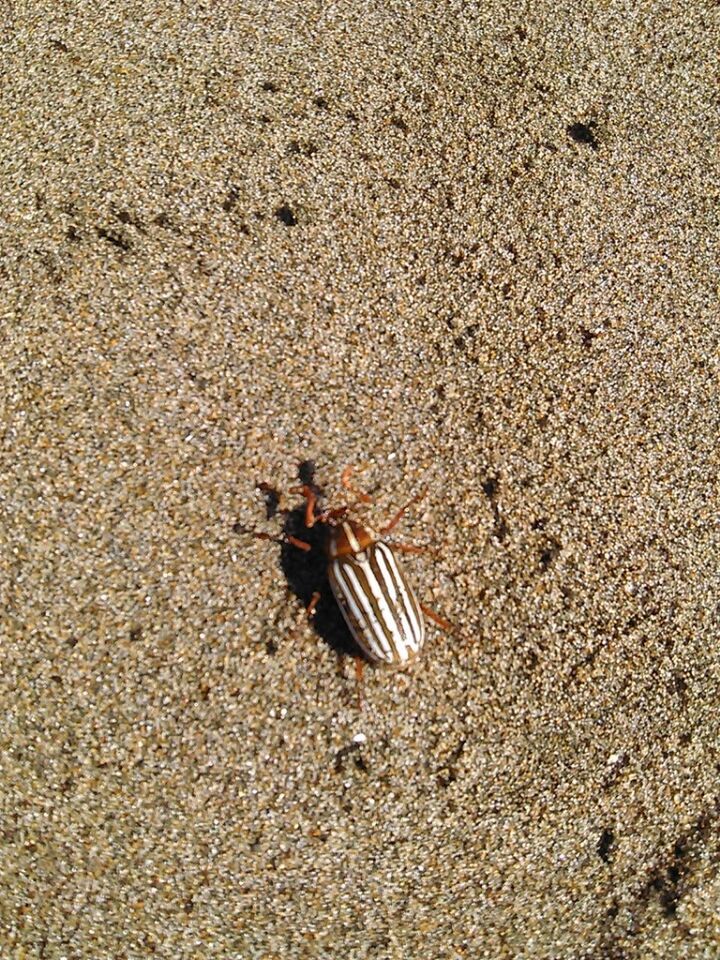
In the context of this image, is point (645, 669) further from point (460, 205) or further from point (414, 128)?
point (414, 128)

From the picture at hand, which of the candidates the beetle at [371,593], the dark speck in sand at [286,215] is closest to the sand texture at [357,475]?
the dark speck in sand at [286,215]

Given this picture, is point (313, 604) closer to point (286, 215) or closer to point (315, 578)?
point (315, 578)

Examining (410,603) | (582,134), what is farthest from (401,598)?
(582,134)

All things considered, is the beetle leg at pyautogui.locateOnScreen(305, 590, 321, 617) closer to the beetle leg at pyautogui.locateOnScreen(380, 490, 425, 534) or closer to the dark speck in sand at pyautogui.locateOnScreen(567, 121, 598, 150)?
the beetle leg at pyautogui.locateOnScreen(380, 490, 425, 534)

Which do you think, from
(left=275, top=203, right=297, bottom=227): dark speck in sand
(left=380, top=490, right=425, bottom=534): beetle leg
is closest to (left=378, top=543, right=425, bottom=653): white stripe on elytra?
(left=380, top=490, right=425, bottom=534): beetle leg

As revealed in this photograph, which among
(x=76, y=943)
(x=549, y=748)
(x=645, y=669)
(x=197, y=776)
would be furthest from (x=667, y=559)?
(x=76, y=943)

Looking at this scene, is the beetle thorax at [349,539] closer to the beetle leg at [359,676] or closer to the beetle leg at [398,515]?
the beetle leg at [398,515]

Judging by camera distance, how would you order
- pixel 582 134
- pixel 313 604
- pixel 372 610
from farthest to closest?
pixel 582 134 → pixel 313 604 → pixel 372 610
